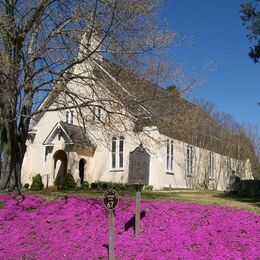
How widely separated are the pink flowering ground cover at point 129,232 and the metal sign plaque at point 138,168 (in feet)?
4.31

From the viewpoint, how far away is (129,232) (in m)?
12.2

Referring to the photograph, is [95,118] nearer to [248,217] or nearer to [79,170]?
[248,217]

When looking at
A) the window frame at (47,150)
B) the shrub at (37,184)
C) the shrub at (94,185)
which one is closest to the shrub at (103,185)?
the shrub at (94,185)

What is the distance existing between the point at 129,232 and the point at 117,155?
21574mm

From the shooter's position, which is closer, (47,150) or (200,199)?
(200,199)

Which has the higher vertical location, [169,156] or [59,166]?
[169,156]

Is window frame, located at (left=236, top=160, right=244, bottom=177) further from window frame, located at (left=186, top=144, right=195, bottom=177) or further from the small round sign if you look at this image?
the small round sign

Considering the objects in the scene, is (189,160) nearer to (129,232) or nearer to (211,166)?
(211,166)

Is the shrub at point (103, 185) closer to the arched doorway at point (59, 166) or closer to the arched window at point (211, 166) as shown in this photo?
the arched doorway at point (59, 166)

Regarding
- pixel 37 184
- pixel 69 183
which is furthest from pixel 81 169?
pixel 69 183

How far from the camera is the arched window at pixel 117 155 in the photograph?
3366cm

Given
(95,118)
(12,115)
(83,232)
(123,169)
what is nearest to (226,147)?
(123,169)

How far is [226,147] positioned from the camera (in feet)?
139

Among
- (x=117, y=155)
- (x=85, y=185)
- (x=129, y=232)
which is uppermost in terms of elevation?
(x=117, y=155)
